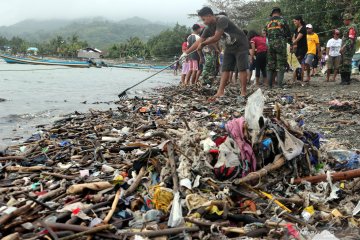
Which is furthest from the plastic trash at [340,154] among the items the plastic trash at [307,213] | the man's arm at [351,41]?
the man's arm at [351,41]

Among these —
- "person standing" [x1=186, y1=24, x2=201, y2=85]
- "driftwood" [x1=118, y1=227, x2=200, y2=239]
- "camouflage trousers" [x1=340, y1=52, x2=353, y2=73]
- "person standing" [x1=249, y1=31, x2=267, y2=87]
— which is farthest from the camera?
"person standing" [x1=186, y1=24, x2=201, y2=85]

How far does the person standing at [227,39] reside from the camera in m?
7.96

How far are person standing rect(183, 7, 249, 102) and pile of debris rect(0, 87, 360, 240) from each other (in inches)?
162

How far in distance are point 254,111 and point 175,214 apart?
1.46 metres

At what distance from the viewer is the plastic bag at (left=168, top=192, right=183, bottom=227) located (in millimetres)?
2598

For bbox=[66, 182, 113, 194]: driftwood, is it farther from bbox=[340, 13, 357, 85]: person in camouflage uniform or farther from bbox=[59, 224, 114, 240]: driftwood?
bbox=[340, 13, 357, 85]: person in camouflage uniform

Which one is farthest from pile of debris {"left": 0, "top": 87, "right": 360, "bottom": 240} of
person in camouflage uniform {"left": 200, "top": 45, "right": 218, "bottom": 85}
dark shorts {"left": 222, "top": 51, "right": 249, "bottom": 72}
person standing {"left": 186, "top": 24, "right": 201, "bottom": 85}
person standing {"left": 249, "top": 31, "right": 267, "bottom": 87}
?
person in camouflage uniform {"left": 200, "top": 45, "right": 218, "bottom": 85}

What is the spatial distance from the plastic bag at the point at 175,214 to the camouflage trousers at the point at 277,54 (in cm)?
815

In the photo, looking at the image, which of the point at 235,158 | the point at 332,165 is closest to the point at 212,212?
the point at 235,158

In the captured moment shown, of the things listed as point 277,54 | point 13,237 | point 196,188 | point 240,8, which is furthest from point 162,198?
point 240,8

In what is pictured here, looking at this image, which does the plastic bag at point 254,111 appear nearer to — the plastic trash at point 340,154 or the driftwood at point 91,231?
the plastic trash at point 340,154

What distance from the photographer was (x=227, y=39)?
8.32m

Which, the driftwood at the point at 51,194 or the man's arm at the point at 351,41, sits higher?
the man's arm at the point at 351,41

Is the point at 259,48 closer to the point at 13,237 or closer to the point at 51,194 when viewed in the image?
the point at 51,194
